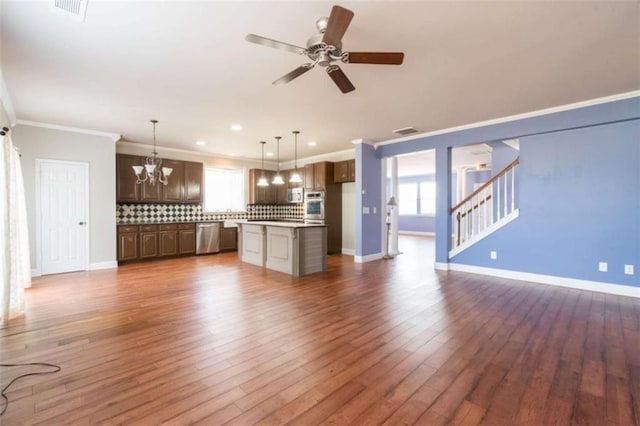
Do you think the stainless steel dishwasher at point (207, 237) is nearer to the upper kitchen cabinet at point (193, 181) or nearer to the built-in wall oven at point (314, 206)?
the upper kitchen cabinet at point (193, 181)

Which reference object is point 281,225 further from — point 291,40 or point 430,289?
point 291,40

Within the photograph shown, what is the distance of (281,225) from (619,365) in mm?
4368

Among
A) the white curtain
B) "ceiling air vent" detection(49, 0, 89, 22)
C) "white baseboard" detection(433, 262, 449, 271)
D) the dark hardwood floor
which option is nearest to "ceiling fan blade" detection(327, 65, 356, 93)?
"ceiling air vent" detection(49, 0, 89, 22)

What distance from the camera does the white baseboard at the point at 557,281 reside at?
3947 mm

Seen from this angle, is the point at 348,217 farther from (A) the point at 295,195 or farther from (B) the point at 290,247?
(B) the point at 290,247

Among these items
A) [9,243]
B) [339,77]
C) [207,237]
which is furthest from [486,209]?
[9,243]

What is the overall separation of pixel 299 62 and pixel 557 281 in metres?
4.92

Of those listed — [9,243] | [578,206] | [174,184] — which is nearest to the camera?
[9,243]

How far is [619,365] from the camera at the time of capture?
220 centimetres

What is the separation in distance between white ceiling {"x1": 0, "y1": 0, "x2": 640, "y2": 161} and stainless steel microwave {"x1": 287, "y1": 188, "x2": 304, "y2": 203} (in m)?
3.43

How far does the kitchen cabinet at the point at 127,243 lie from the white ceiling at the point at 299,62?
2.27 m

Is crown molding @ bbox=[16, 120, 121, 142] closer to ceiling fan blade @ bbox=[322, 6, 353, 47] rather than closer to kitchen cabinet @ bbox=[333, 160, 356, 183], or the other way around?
kitchen cabinet @ bbox=[333, 160, 356, 183]

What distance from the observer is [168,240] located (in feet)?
22.0

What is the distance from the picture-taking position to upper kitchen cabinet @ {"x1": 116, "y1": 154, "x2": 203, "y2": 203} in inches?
245
